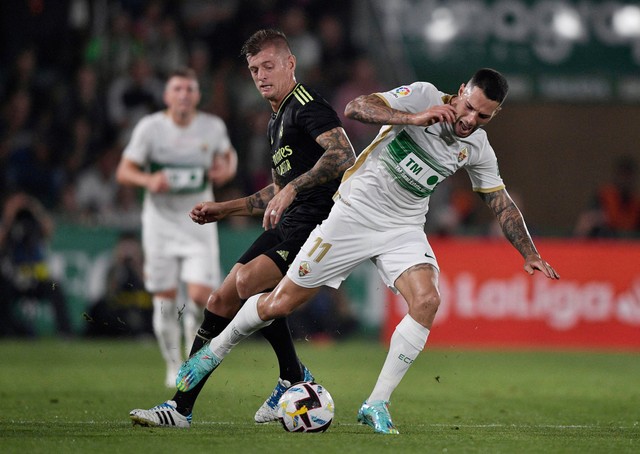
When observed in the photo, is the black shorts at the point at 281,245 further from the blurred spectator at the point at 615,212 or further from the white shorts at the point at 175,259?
the blurred spectator at the point at 615,212

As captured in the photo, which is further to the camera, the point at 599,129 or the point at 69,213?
the point at 599,129

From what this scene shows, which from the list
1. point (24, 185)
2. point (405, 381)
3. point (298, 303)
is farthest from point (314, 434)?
point (24, 185)

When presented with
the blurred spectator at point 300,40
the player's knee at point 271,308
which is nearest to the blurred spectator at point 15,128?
the blurred spectator at point 300,40

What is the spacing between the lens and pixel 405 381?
11.0 meters

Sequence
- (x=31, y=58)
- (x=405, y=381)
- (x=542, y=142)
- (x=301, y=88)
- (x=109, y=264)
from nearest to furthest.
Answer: (x=301, y=88)
(x=405, y=381)
(x=109, y=264)
(x=31, y=58)
(x=542, y=142)

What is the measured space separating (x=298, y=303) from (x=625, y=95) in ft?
40.4

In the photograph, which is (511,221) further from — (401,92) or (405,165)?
(401,92)

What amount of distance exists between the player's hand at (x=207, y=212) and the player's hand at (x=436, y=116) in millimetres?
1447

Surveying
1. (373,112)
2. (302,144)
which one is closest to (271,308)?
(302,144)

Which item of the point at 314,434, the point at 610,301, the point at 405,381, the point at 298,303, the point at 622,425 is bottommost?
the point at 610,301

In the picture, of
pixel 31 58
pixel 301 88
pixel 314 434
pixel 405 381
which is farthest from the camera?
pixel 31 58

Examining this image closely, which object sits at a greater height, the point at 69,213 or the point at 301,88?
the point at 301,88

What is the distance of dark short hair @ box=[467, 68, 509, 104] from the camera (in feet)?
21.7

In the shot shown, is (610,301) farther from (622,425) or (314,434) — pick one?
(314,434)
